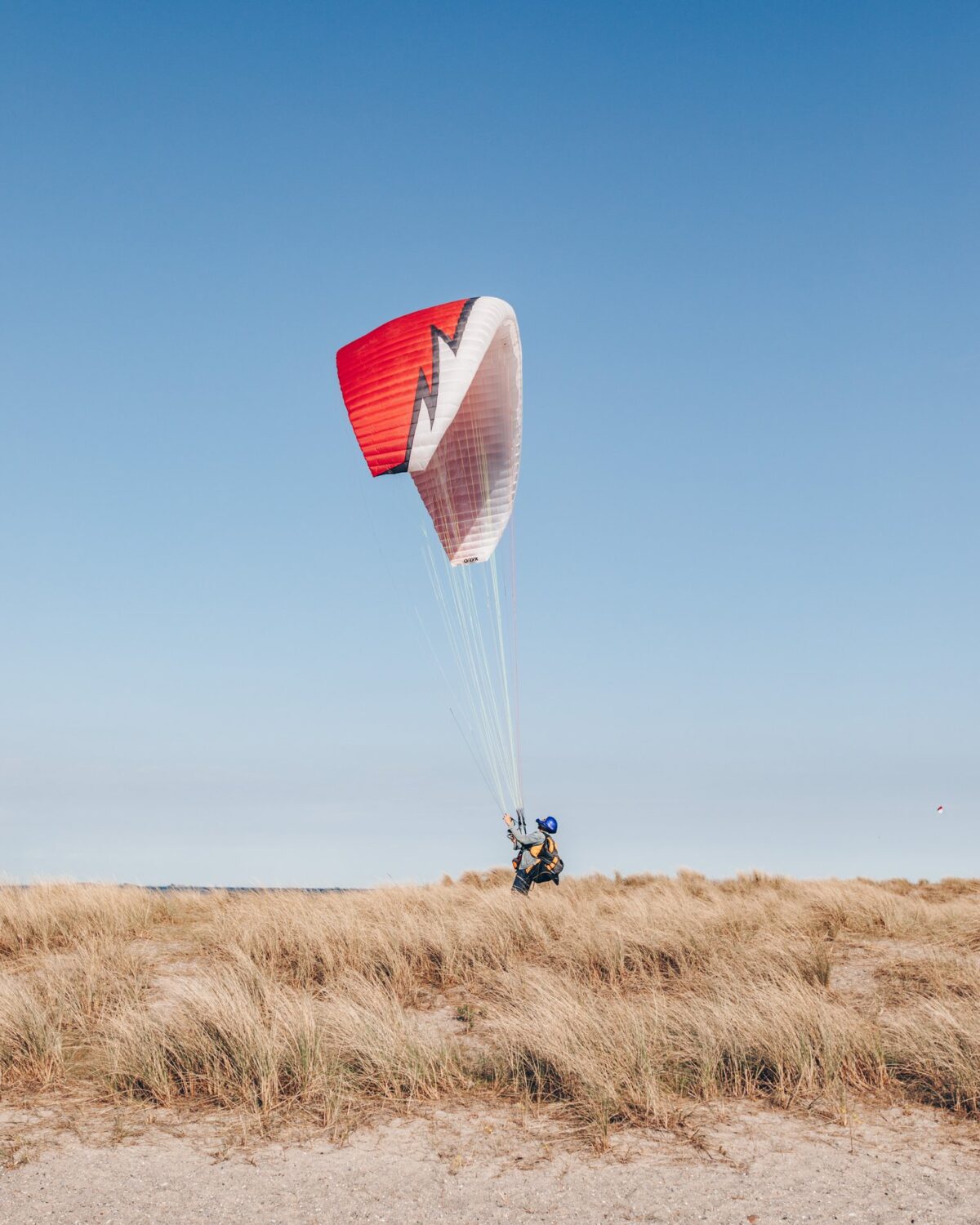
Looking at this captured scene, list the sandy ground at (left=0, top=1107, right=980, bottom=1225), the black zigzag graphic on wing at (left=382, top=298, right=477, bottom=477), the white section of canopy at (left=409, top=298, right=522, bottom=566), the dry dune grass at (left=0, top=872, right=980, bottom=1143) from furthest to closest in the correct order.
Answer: the white section of canopy at (left=409, top=298, right=522, bottom=566) → the black zigzag graphic on wing at (left=382, top=298, right=477, bottom=477) → the dry dune grass at (left=0, top=872, right=980, bottom=1143) → the sandy ground at (left=0, top=1107, right=980, bottom=1225)

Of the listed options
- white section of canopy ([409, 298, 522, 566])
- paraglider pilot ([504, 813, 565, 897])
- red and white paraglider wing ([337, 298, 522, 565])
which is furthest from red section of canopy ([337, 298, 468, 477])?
paraglider pilot ([504, 813, 565, 897])

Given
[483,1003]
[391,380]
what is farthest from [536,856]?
[391,380]

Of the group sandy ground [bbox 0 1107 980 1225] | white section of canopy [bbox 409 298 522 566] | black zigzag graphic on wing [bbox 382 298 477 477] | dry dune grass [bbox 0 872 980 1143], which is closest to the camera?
sandy ground [bbox 0 1107 980 1225]

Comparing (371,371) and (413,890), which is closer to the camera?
(371,371)

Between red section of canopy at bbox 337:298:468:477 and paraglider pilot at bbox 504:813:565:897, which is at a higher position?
red section of canopy at bbox 337:298:468:477

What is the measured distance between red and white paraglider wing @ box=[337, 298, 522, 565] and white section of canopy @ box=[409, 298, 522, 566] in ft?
0.04

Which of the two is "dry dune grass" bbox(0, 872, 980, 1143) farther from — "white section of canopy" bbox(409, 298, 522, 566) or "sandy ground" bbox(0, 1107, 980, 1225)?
"white section of canopy" bbox(409, 298, 522, 566)

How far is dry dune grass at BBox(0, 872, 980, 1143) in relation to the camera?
5727mm

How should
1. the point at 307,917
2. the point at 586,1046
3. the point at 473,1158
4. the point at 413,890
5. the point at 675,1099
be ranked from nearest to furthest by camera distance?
1. the point at 473,1158
2. the point at 675,1099
3. the point at 586,1046
4. the point at 307,917
5. the point at 413,890

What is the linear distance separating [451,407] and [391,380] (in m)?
0.92

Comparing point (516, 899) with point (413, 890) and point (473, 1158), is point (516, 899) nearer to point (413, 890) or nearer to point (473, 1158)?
point (413, 890)

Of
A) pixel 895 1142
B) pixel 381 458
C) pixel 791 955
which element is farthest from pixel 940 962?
pixel 381 458

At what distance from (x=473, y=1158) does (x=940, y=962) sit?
6.53m

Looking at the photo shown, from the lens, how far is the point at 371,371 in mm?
11320
